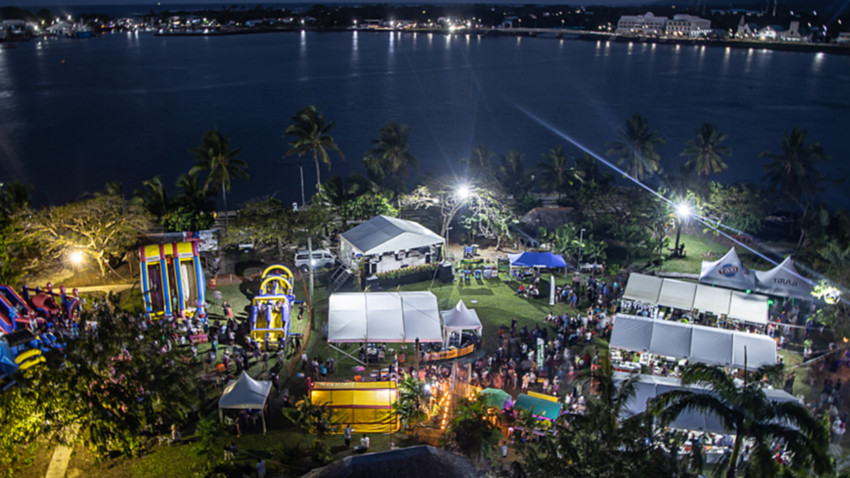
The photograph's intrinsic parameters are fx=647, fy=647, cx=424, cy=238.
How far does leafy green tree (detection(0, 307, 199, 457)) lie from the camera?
16.5 meters

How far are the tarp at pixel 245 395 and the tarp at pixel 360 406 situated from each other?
1589 millimetres

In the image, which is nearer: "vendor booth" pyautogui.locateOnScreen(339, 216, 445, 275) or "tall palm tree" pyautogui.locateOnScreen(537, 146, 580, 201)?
"vendor booth" pyautogui.locateOnScreen(339, 216, 445, 275)

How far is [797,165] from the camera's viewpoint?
1821 inches

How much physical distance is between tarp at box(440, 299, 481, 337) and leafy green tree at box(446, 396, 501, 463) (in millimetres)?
6537

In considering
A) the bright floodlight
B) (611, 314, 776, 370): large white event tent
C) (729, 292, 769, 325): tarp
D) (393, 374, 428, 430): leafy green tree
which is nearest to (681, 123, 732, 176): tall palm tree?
(729, 292, 769, 325): tarp

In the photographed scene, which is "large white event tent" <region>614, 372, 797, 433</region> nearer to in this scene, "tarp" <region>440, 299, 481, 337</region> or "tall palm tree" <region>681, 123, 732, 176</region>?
"tarp" <region>440, 299, 481, 337</region>

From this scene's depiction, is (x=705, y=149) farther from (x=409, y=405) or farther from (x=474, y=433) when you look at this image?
(x=474, y=433)

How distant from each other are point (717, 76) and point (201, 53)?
14731cm

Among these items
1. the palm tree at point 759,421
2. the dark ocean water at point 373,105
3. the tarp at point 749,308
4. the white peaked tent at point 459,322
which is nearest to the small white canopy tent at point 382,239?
the white peaked tent at point 459,322

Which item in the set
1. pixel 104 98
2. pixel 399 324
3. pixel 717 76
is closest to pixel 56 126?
pixel 104 98

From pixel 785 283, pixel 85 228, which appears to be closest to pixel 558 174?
pixel 785 283

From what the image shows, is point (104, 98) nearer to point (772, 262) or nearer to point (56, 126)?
point (56, 126)

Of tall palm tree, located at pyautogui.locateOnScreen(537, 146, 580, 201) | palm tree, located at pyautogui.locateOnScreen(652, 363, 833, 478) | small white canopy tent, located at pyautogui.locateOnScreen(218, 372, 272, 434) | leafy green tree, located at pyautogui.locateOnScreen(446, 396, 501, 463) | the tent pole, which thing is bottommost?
the tent pole

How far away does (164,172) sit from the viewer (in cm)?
7800
